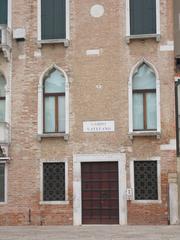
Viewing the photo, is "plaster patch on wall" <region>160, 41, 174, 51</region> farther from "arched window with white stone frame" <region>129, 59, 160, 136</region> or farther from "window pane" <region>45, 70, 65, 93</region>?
"window pane" <region>45, 70, 65, 93</region>

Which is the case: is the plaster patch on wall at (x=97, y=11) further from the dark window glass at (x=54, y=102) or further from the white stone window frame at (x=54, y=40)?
the dark window glass at (x=54, y=102)

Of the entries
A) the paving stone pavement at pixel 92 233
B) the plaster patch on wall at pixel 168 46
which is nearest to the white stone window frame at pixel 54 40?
the plaster patch on wall at pixel 168 46

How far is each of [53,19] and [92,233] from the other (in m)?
8.75

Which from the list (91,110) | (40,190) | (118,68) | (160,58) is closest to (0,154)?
(40,190)

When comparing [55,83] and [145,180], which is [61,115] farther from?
[145,180]

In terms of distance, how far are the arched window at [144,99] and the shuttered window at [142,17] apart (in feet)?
4.46

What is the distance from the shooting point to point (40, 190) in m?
20.9

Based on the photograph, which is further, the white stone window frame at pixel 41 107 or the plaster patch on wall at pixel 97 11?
the plaster patch on wall at pixel 97 11

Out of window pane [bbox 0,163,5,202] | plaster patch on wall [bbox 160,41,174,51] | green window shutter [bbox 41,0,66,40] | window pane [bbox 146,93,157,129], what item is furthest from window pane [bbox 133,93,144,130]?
window pane [bbox 0,163,5,202]

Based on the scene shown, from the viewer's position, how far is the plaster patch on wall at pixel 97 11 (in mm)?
21359

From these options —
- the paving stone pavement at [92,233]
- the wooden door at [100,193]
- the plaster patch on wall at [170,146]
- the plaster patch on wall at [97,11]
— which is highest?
the plaster patch on wall at [97,11]

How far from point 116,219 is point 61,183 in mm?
2491

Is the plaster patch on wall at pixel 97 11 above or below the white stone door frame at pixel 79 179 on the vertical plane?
above

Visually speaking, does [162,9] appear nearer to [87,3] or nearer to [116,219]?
[87,3]
